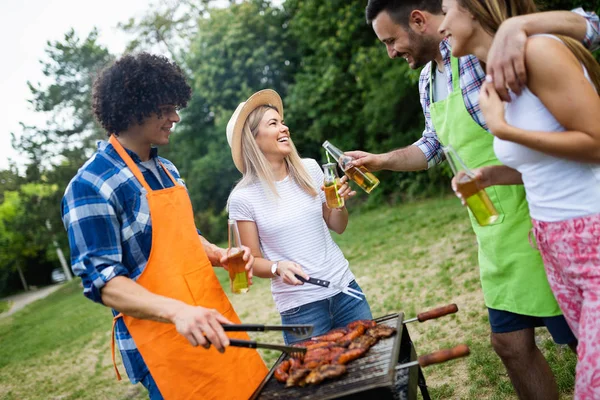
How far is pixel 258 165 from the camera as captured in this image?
346 cm

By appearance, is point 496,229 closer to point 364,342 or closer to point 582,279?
point 582,279

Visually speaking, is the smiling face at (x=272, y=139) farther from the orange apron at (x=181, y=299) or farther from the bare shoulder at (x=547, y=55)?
the bare shoulder at (x=547, y=55)

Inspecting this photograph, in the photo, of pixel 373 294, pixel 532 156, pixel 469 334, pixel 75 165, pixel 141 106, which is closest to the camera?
pixel 532 156

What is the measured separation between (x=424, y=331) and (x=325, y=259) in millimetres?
3103

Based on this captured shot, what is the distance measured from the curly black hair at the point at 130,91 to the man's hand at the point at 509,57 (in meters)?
1.58

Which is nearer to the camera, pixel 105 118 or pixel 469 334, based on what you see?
pixel 105 118

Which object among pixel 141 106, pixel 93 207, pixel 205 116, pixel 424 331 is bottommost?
pixel 424 331

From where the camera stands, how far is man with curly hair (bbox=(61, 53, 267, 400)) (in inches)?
94.4

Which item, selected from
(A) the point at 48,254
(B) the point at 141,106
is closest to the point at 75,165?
(A) the point at 48,254

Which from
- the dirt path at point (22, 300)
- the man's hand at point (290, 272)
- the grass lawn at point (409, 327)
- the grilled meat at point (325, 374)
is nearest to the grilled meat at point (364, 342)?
the grilled meat at point (325, 374)

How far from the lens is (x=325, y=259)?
3352 mm

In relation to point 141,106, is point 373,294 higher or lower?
lower

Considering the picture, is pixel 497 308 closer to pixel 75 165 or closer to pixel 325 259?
pixel 325 259

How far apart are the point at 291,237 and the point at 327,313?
53cm
